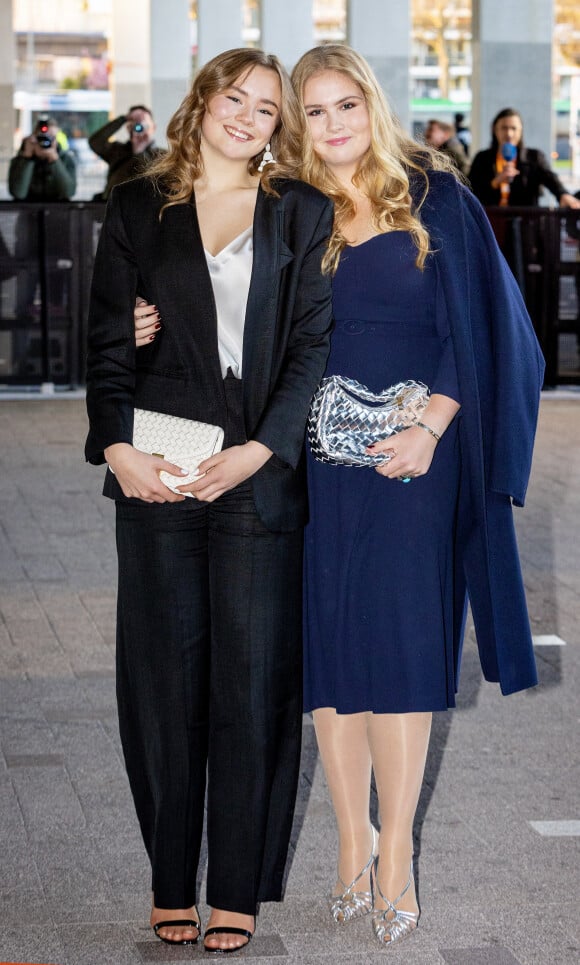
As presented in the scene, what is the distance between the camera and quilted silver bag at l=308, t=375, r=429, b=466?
3.53 m

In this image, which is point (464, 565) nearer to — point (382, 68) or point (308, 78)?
point (308, 78)

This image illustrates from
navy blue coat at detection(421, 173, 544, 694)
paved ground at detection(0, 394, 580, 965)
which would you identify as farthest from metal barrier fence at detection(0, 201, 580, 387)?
Result: navy blue coat at detection(421, 173, 544, 694)

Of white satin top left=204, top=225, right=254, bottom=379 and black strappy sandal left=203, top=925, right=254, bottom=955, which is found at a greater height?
white satin top left=204, top=225, right=254, bottom=379

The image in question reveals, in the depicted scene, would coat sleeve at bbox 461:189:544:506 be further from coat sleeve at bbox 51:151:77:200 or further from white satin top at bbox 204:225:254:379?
coat sleeve at bbox 51:151:77:200

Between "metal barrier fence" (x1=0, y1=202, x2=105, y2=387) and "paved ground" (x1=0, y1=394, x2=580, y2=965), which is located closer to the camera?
"paved ground" (x1=0, y1=394, x2=580, y2=965)

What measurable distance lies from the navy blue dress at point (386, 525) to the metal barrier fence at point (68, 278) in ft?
34.2

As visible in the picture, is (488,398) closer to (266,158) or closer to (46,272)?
(266,158)

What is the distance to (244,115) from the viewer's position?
342 centimetres

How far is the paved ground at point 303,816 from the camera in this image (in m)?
3.66

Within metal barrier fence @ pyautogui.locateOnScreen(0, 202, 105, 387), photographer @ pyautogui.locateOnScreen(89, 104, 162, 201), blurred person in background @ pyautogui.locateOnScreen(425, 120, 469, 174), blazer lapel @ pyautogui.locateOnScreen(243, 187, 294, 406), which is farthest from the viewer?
blurred person in background @ pyautogui.locateOnScreen(425, 120, 469, 174)

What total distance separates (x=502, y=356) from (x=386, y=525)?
1.52ft

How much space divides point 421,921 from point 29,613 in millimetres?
3333

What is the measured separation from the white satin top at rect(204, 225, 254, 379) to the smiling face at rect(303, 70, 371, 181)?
37 cm

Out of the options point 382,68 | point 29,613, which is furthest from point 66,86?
point 29,613
